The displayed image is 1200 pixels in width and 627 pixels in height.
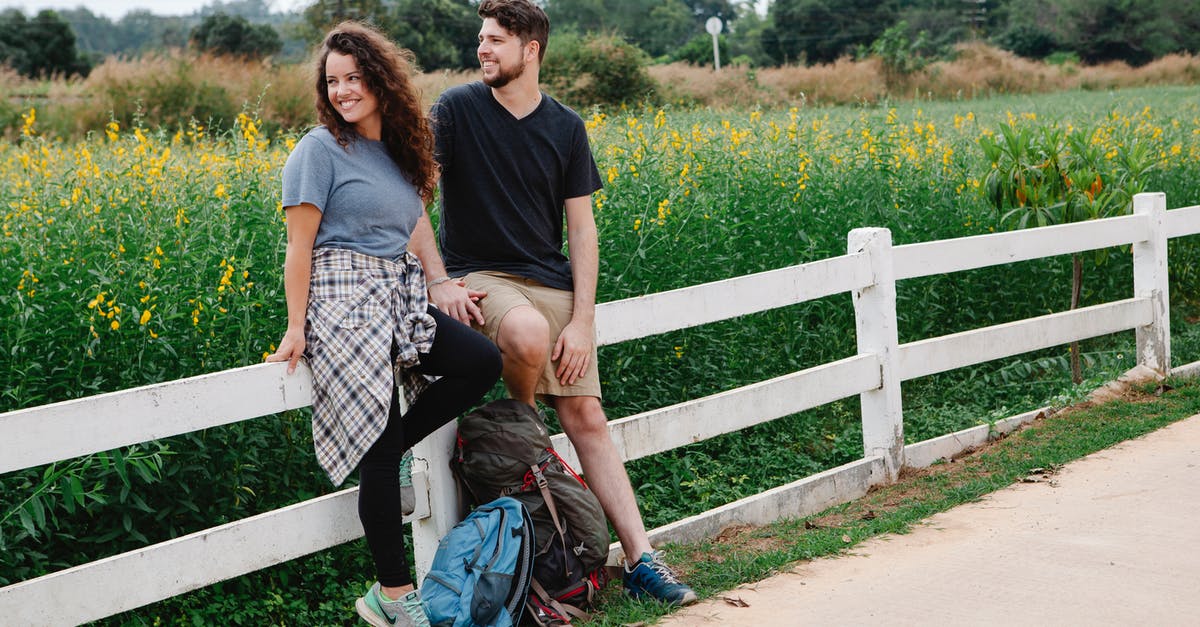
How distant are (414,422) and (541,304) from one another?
0.63 m

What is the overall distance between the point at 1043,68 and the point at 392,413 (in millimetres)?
44684

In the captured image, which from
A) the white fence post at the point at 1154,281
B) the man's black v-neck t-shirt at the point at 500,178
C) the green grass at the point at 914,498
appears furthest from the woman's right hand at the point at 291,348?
the white fence post at the point at 1154,281

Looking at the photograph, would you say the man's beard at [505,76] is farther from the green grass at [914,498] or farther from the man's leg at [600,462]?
the green grass at [914,498]

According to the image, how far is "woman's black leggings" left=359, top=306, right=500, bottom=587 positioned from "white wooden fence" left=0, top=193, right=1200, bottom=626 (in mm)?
168

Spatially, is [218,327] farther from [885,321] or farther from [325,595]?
[885,321]

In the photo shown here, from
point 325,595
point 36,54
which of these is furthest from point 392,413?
point 36,54

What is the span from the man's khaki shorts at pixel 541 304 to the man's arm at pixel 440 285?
0.05m

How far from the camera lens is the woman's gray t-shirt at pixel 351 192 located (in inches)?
133

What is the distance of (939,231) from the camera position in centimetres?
799

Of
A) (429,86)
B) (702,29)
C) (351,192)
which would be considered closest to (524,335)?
(351,192)

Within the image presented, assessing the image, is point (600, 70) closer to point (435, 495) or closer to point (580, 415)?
point (580, 415)

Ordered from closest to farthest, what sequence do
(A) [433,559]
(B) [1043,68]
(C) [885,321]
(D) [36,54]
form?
(A) [433,559], (C) [885,321], (D) [36,54], (B) [1043,68]

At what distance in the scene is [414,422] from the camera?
364cm

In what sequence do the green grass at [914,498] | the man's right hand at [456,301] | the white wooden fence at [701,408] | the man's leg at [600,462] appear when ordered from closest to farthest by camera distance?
1. the white wooden fence at [701,408]
2. the man's right hand at [456,301]
3. the man's leg at [600,462]
4. the green grass at [914,498]
